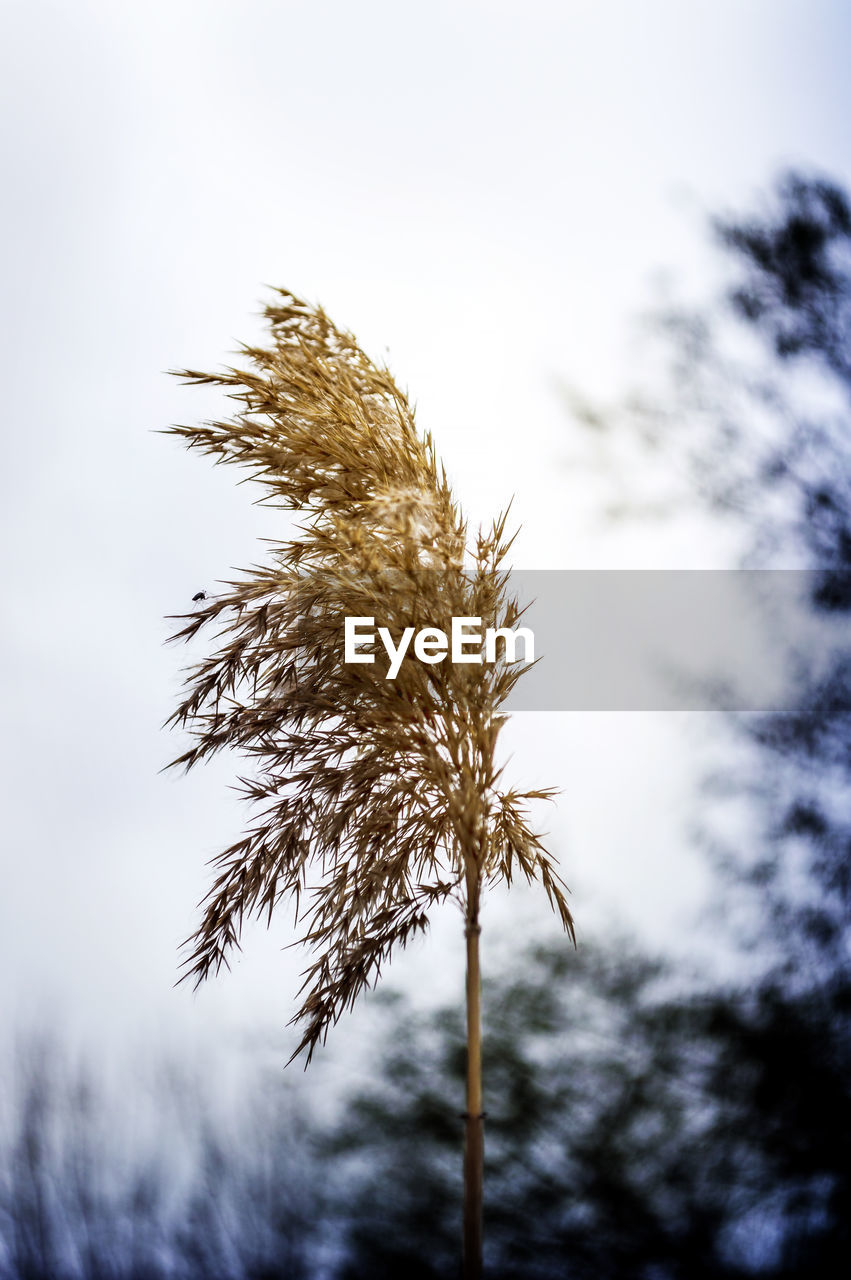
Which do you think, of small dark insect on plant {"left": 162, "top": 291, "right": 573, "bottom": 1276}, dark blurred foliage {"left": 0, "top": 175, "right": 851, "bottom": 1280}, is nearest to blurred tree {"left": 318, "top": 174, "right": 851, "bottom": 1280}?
dark blurred foliage {"left": 0, "top": 175, "right": 851, "bottom": 1280}

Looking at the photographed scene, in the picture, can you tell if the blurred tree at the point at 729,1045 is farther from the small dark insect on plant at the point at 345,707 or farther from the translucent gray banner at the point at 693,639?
the small dark insect on plant at the point at 345,707

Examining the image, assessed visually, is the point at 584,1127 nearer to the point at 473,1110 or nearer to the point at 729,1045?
the point at 729,1045

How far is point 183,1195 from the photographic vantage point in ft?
17.7

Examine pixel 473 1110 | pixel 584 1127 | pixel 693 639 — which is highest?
pixel 693 639

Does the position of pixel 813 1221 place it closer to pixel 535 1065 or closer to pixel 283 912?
pixel 535 1065

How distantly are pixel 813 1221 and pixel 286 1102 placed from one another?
272 cm

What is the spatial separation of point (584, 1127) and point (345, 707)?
3.33 m

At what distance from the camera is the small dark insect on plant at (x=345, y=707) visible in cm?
340

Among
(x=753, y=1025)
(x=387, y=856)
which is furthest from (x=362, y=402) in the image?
(x=753, y=1025)

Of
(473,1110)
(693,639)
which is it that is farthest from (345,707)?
(693,639)

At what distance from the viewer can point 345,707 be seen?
3.46 meters

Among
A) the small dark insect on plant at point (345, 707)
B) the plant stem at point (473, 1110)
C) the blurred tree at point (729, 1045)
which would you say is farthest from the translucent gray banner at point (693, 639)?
the plant stem at point (473, 1110)

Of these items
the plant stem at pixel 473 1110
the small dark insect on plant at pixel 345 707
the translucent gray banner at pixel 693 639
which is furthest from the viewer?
the translucent gray banner at pixel 693 639

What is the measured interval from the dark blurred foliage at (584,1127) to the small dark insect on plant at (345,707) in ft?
7.99
